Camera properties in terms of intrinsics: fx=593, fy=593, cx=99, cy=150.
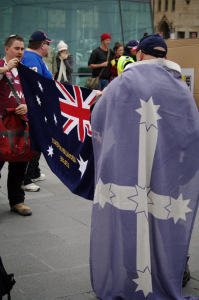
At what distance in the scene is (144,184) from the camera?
3.63m

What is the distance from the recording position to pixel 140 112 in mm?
3645

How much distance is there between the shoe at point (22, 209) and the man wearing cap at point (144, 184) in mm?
2285

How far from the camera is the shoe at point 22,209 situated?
19.6 feet

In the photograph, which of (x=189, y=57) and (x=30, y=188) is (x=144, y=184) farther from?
(x=189, y=57)

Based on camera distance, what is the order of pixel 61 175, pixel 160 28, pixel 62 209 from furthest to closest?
pixel 160 28, pixel 62 209, pixel 61 175

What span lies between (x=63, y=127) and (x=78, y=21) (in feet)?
33.1

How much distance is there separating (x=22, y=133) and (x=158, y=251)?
8.02 feet

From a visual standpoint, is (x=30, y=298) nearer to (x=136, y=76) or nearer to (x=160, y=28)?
(x=136, y=76)

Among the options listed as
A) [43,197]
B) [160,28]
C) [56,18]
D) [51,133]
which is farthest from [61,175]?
[160,28]

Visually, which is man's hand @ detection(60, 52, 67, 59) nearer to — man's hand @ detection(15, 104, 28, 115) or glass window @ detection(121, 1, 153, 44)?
glass window @ detection(121, 1, 153, 44)

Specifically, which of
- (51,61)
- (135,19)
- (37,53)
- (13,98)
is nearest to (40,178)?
(37,53)

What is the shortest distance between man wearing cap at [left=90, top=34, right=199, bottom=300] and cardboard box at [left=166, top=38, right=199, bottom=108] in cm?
618

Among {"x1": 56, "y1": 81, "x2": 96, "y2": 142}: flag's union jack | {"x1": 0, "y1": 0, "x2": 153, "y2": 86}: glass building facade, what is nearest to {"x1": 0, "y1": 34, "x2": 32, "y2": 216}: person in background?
{"x1": 56, "y1": 81, "x2": 96, "y2": 142}: flag's union jack

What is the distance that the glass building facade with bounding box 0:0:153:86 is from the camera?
13.7 meters
